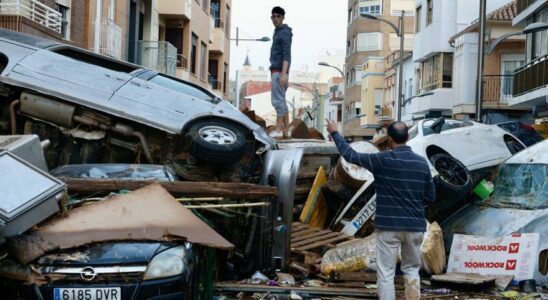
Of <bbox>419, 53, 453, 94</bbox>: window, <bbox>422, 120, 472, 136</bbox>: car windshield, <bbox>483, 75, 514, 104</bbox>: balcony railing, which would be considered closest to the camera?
<bbox>422, 120, 472, 136</bbox>: car windshield

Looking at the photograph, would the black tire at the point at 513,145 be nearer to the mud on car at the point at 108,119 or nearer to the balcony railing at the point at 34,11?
the mud on car at the point at 108,119

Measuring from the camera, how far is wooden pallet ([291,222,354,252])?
9.13 m

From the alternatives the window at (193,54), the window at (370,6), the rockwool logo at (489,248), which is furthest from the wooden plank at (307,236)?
the window at (370,6)

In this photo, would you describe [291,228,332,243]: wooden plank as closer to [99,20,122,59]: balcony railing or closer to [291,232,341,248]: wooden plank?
[291,232,341,248]: wooden plank

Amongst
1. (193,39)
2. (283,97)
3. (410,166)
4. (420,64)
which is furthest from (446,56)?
(410,166)

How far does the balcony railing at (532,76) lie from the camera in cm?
2823

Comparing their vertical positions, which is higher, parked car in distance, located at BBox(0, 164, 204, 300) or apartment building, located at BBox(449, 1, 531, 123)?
apartment building, located at BBox(449, 1, 531, 123)

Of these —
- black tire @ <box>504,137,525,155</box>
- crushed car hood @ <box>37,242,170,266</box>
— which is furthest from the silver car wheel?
black tire @ <box>504,137,525,155</box>

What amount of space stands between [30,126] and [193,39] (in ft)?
89.1

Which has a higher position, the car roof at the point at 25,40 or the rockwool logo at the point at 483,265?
the car roof at the point at 25,40

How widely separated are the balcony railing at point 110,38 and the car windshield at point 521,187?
50.9ft

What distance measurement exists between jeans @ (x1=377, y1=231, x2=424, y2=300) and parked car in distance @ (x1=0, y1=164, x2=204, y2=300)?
1.96 meters

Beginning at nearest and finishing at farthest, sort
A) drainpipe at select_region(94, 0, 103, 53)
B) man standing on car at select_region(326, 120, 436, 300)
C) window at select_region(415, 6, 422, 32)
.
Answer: man standing on car at select_region(326, 120, 436, 300) < drainpipe at select_region(94, 0, 103, 53) < window at select_region(415, 6, 422, 32)

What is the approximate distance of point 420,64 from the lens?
4731 centimetres
